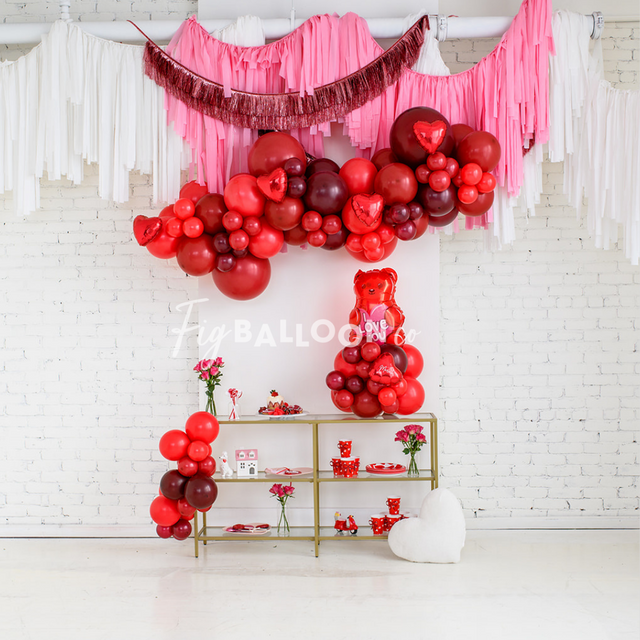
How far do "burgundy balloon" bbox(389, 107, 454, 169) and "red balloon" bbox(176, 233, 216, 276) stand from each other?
3.33 ft

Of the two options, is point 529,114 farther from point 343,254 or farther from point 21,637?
point 21,637

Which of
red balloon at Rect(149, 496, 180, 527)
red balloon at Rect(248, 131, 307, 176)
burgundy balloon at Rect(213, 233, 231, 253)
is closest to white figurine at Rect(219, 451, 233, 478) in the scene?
red balloon at Rect(149, 496, 180, 527)

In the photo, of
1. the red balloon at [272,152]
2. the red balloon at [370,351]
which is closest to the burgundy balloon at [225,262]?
the red balloon at [272,152]

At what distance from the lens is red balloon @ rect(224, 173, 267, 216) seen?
2.95m

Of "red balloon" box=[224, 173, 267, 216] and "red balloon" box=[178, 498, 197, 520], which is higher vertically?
"red balloon" box=[224, 173, 267, 216]

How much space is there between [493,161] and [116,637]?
8.49 ft

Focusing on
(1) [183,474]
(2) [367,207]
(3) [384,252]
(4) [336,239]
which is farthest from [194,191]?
(1) [183,474]

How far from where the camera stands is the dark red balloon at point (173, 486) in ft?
9.71

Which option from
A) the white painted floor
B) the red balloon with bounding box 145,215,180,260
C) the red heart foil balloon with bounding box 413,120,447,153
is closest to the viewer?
the white painted floor

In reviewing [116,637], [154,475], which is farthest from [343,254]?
[116,637]

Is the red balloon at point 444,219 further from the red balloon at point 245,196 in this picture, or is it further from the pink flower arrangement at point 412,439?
the pink flower arrangement at point 412,439

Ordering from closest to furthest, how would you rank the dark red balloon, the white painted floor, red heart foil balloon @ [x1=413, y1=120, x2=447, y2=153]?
the white painted floor
red heart foil balloon @ [x1=413, y1=120, x2=447, y2=153]
the dark red balloon

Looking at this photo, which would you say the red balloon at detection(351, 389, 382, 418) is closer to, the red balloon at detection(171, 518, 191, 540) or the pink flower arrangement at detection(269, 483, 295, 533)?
the pink flower arrangement at detection(269, 483, 295, 533)

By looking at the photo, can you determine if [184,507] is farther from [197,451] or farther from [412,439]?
[412,439]
